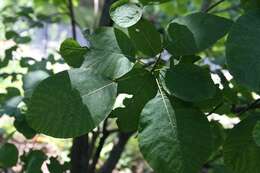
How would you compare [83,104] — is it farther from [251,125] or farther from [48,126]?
[251,125]

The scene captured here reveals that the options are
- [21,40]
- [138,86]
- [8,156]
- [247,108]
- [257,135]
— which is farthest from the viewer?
[21,40]

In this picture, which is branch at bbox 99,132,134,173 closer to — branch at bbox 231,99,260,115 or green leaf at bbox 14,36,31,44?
green leaf at bbox 14,36,31,44

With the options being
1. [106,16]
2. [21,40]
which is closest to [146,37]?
[106,16]

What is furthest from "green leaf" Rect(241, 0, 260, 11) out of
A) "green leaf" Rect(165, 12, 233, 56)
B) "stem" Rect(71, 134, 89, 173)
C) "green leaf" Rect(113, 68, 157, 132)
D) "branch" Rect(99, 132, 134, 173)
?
"branch" Rect(99, 132, 134, 173)

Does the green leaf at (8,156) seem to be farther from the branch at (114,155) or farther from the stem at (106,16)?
the branch at (114,155)

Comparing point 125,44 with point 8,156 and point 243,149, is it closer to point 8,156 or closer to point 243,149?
point 243,149
